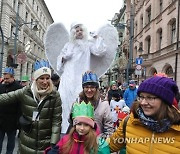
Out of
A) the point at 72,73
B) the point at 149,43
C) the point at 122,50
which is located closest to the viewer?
the point at 72,73

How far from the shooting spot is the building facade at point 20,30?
2601 cm

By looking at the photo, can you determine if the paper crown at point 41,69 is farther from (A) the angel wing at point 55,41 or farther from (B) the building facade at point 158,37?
(B) the building facade at point 158,37

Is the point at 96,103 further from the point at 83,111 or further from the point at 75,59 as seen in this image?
the point at 75,59

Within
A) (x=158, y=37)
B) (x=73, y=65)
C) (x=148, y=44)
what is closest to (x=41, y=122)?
(x=73, y=65)

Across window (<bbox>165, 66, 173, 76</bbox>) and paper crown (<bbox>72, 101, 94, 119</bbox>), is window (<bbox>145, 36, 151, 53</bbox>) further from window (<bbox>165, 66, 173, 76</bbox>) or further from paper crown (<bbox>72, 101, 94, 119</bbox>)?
paper crown (<bbox>72, 101, 94, 119</bbox>)

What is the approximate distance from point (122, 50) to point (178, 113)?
4324cm

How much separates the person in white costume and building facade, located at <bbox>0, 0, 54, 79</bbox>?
12.7 meters

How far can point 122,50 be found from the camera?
148 ft

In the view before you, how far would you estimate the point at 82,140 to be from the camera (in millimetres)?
2531

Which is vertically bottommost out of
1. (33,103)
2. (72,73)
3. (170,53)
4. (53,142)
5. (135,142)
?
(53,142)

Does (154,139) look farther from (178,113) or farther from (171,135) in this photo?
(178,113)

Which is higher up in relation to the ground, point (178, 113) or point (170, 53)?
point (170, 53)

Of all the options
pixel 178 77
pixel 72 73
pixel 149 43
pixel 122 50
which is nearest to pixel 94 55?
pixel 72 73

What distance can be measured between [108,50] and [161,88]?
6.86 feet
